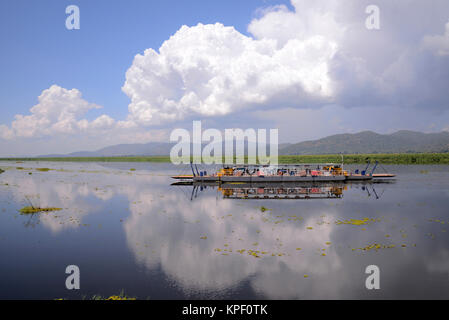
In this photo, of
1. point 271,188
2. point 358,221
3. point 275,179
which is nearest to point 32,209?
point 358,221

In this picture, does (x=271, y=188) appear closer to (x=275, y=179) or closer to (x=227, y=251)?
(x=275, y=179)

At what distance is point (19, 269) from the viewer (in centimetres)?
1634

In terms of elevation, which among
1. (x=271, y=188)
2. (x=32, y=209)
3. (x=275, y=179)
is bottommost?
(x=271, y=188)

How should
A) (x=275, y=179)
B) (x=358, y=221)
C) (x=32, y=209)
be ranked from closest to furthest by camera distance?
(x=358, y=221) → (x=32, y=209) → (x=275, y=179)

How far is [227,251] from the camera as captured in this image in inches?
725

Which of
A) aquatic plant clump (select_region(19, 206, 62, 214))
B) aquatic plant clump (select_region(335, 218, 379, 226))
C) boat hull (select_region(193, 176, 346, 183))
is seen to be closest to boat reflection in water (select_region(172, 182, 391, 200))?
boat hull (select_region(193, 176, 346, 183))

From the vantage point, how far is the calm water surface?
44.9ft

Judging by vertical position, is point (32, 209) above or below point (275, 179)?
below

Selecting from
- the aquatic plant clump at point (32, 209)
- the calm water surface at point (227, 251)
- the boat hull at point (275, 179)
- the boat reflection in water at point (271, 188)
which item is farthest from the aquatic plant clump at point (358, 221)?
the boat hull at point (275, 179)

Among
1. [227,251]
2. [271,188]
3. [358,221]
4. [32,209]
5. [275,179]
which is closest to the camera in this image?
[227,251]

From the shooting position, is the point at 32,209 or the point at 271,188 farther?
the point at 271,188

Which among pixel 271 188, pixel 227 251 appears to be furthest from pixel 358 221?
pixel 271 188

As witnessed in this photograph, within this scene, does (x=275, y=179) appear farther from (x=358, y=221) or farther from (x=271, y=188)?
(x=358, y=221)
